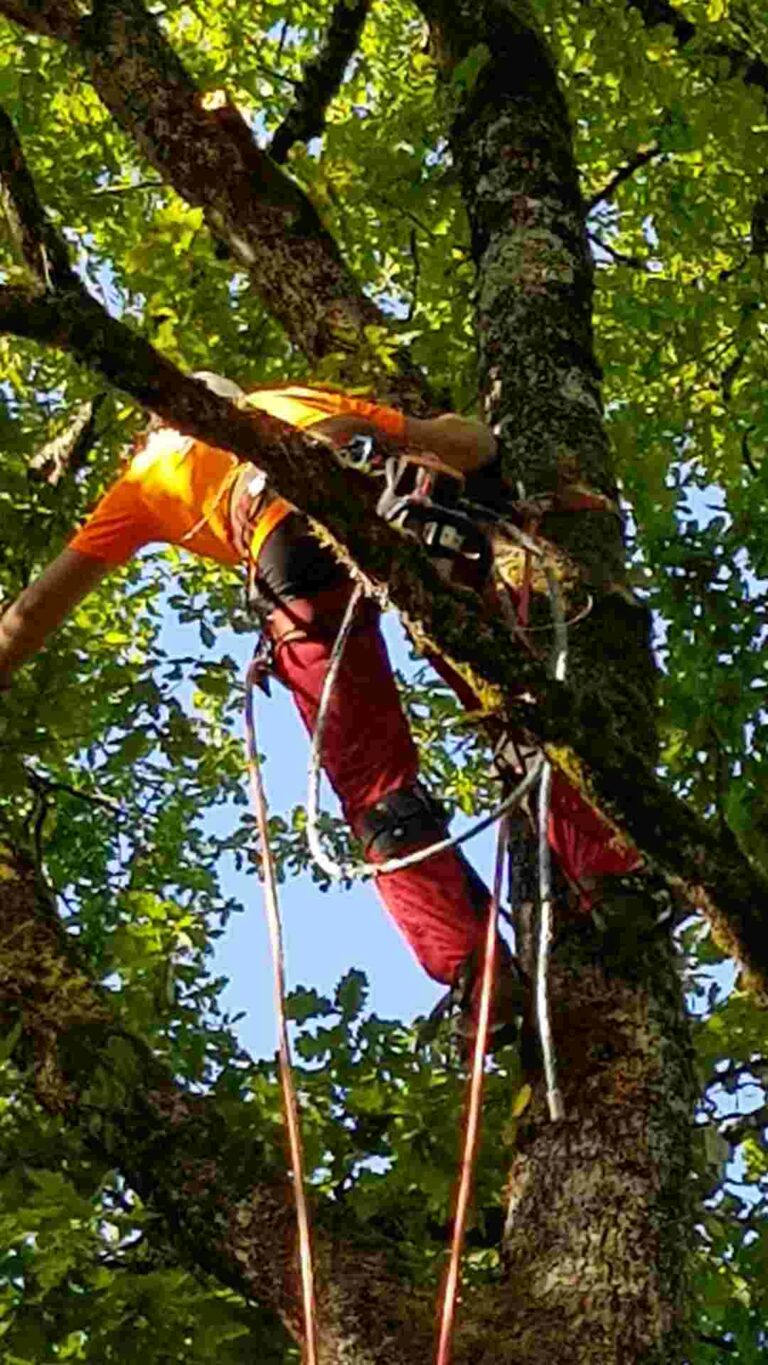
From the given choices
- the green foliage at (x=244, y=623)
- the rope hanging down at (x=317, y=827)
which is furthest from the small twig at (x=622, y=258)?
the rope hanging down at (x=317, y=827)

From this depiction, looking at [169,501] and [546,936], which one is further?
[169,501]

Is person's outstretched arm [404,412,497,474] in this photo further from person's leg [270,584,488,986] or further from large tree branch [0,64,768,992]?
large tree branch [0,64,768,992]

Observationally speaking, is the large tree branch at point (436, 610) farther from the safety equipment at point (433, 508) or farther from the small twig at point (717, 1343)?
the small twig at point (717, 1343)

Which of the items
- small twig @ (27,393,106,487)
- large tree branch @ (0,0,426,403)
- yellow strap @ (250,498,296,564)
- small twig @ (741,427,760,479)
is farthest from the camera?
small twig @ (741,427,760,479)

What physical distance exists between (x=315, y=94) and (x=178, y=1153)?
446cm

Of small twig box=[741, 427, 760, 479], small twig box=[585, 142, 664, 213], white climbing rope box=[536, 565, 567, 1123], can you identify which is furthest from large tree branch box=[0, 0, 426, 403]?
small twig box=[585, 142, 664, 213]

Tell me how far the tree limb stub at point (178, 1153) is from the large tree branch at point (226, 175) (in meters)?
1.54

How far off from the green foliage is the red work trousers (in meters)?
0.32

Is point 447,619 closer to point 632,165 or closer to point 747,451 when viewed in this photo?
point 747,451

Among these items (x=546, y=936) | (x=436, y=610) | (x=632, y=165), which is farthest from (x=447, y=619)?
(x=632, y=165)

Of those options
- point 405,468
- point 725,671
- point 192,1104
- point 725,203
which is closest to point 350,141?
point 725,203

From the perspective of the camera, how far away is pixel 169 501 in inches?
150

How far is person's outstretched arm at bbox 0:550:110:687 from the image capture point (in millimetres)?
3816

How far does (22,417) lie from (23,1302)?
9.18 feet
